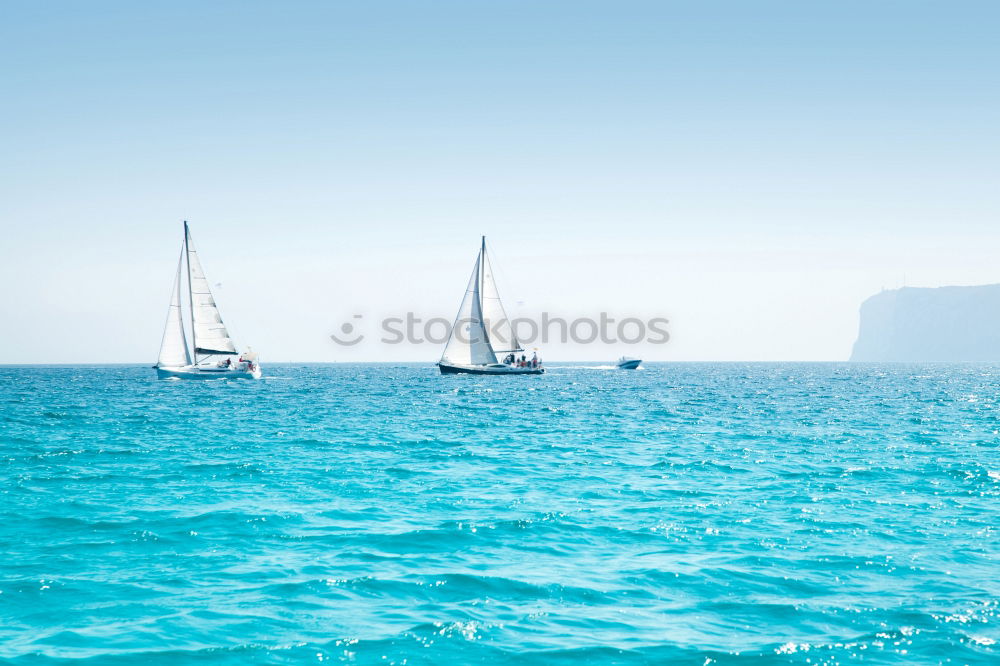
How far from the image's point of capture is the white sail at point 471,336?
89.8 meters

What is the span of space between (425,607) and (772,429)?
99.7 ft

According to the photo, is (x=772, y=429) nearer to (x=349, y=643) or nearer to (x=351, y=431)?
(x=351, y=431)

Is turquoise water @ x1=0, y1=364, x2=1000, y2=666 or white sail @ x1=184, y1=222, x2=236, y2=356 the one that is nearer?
turquoise water @ x1=0, y1=364, x2=1000, y2=666

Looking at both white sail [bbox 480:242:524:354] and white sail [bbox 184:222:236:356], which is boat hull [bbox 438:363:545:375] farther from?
white sail [bbox 184:222:236:356]

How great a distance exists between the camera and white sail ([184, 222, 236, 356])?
82.8m

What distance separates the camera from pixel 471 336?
91438mm

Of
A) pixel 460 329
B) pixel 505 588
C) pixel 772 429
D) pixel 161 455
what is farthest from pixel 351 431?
pixel 460 329

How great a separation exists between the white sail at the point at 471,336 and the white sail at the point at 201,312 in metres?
26.3

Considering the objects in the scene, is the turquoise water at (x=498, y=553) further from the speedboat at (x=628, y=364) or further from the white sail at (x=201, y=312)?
the speedboat at (x=628, y=364)

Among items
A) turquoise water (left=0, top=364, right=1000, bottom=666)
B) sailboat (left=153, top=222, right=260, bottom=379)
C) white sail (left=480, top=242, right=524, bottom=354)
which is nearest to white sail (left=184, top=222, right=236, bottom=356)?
sailboat (left=153, top=222, right=260, bottom=379)

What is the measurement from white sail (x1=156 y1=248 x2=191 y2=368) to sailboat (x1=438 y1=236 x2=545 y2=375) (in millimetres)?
29659

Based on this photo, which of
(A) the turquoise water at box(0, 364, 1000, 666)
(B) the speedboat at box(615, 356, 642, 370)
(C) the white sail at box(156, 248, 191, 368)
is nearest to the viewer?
(A) the turquoise water at box(0, 364, 1000, 666)

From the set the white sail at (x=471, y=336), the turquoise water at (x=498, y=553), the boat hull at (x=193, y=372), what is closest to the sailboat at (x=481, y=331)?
the white sail at (x=471, y=336)

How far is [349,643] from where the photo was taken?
914cm
